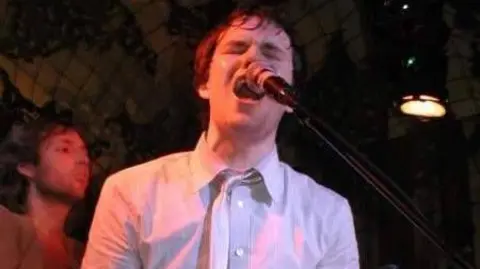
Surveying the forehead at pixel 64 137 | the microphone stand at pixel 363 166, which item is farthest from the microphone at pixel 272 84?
the forehead at pixel 64 137

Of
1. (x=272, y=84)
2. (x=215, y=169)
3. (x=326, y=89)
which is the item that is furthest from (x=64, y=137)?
(x=272, y=84)

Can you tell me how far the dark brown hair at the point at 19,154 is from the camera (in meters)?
1.62

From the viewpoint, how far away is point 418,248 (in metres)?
1.74

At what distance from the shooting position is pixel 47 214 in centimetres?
161

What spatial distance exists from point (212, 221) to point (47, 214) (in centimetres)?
44

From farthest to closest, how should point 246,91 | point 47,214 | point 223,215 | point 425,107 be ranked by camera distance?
point 425,107 → point 47,214 → point 223,215 → point 246,91

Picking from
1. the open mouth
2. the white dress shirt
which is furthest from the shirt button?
the open mouth

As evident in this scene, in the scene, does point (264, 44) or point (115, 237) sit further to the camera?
point (264, 44)

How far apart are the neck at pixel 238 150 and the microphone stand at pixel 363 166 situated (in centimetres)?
33

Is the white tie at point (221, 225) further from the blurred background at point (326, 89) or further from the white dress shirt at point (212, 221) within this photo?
the blurred background at point (326, 89)

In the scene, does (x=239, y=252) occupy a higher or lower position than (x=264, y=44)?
lower

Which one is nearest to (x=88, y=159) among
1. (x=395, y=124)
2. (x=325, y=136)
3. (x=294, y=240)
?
(x=294, y=240)

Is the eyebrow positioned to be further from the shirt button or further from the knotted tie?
the shirt button

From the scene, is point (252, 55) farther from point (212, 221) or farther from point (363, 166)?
point (363, 166)
